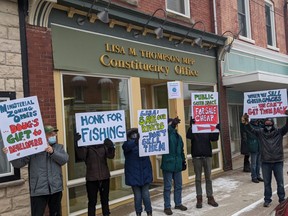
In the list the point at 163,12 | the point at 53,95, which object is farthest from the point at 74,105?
the point at 163,12

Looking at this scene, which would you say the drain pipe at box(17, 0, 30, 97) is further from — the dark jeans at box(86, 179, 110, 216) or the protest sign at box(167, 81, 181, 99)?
the protest sign at box(167, 81, 181, 99)

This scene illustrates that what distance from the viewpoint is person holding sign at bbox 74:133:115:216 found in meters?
5.71

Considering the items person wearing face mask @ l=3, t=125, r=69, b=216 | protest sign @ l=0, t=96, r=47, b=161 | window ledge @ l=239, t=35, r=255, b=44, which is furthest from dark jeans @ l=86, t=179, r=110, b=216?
window ledge @ l=239, t=35, r=255, b=44

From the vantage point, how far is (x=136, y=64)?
8.18 meters

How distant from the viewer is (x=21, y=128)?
15.6 feet

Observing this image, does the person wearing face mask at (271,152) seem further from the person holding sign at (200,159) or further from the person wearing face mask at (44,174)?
the person wearing face mask at (44,174)

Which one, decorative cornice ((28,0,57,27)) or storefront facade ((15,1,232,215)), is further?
storefront facade ((15,1,232,215))

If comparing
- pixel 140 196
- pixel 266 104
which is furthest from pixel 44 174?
pixel 266 104

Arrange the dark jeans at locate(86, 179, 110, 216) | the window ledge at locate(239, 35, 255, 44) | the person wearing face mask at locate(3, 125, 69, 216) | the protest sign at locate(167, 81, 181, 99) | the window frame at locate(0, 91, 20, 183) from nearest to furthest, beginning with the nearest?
the person wearing face mask at locate(3, 125, 69, 216) → the window frame at locate(0, 91, 20, 183) → the dark jeans at locate(86, 179, 110, 216) → the protest sign at locate(167, 81, 181, 99) → the window ledge at locate(239, 35, 255, 44)

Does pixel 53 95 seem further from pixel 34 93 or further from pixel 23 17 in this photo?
pixel 23 17

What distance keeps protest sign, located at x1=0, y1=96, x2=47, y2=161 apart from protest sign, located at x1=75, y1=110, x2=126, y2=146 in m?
0.80

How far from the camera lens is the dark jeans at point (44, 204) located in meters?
4.98

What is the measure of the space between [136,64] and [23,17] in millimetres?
2894

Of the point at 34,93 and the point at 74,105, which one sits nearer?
the point at 34,93
